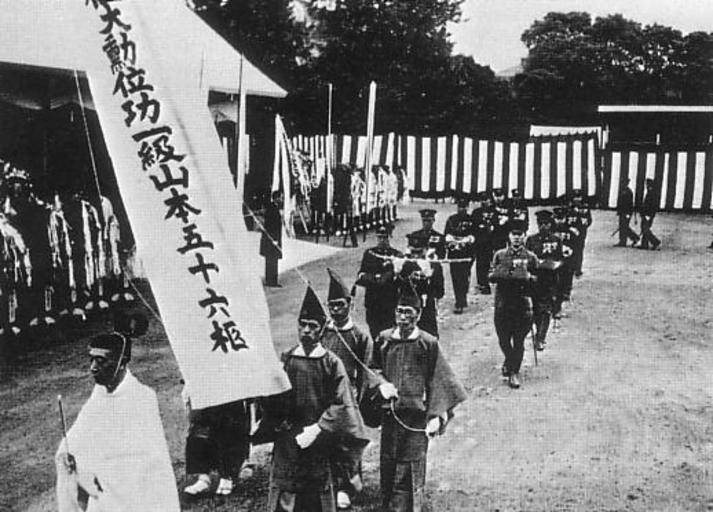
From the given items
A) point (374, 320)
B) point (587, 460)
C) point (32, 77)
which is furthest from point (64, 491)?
point (32, 77)

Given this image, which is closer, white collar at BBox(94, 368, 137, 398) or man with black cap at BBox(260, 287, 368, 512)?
white collar at BBox(94, 368, 137, 398)

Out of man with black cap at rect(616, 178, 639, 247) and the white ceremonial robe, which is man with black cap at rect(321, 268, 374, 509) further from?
man with black cap at rect(616, 178, 639, 247)

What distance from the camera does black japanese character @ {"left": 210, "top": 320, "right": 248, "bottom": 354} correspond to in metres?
3.86

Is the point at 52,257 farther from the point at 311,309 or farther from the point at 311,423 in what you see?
the point at 311,423

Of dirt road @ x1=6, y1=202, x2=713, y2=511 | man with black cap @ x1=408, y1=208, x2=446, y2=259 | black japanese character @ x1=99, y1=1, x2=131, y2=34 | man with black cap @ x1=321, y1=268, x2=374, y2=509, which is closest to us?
black japanese character @ x1=99, y1=1, x2=131, y2=34

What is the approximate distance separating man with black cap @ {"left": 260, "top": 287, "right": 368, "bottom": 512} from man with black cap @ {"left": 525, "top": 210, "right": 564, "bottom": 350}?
186 inches

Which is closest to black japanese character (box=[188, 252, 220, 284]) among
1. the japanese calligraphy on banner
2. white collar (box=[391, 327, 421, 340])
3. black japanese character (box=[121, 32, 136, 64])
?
the japanese calligraphy on banner

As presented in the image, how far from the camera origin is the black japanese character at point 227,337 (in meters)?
3.86

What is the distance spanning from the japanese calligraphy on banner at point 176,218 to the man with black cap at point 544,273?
235 inches

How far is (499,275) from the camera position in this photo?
9.04 meters

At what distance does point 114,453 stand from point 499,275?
5.95m

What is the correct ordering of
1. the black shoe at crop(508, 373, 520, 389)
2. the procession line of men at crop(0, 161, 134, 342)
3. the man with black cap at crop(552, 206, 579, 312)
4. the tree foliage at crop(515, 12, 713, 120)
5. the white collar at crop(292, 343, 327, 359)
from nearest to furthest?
the white collar at crop(292, 343, 327, 359) → the black shoe at crop(508, 373, 520, 389) → the procession line of men at crop(0, 161, 134, 342) → the man with black cap at crop(552, 206, 579, 312) → the tree foliage at crop(515, 12, 713, 120)

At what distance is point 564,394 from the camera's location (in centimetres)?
858

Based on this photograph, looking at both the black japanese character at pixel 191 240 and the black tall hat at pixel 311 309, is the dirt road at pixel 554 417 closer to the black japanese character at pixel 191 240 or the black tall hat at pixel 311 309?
the black tall hat at pixel 311 309
